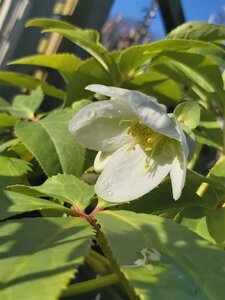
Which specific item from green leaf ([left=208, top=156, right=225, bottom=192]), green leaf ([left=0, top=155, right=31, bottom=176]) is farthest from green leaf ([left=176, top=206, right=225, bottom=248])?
green leaf ([left=0, top=155, right=31, bottom=176])

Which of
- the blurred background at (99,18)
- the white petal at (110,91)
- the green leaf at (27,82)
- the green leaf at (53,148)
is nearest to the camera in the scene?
the white petal at (110,91)

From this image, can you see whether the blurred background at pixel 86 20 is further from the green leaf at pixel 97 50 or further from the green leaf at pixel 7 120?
the green leaf at pixel 7 120

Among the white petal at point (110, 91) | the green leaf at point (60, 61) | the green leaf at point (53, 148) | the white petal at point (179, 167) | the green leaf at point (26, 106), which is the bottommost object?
the green leaf at point (26, 106)

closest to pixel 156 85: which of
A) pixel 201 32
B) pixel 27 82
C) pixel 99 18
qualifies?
pixel 201 32

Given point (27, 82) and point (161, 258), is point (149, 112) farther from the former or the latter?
point (27, 82)

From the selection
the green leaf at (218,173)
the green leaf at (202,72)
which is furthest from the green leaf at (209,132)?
the green leaf at (218,173)

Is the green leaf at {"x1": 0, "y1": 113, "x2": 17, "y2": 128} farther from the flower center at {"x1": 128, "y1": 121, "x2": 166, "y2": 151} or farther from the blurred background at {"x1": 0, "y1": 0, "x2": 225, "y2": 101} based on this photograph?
the blurred background at {"x1": 0, "y1": 0, "x2": 225, "y2": 101}

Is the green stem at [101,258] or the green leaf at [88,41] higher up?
the green leaf at [88,41]

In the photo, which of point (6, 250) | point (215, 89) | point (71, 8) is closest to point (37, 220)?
point (6, 250)
